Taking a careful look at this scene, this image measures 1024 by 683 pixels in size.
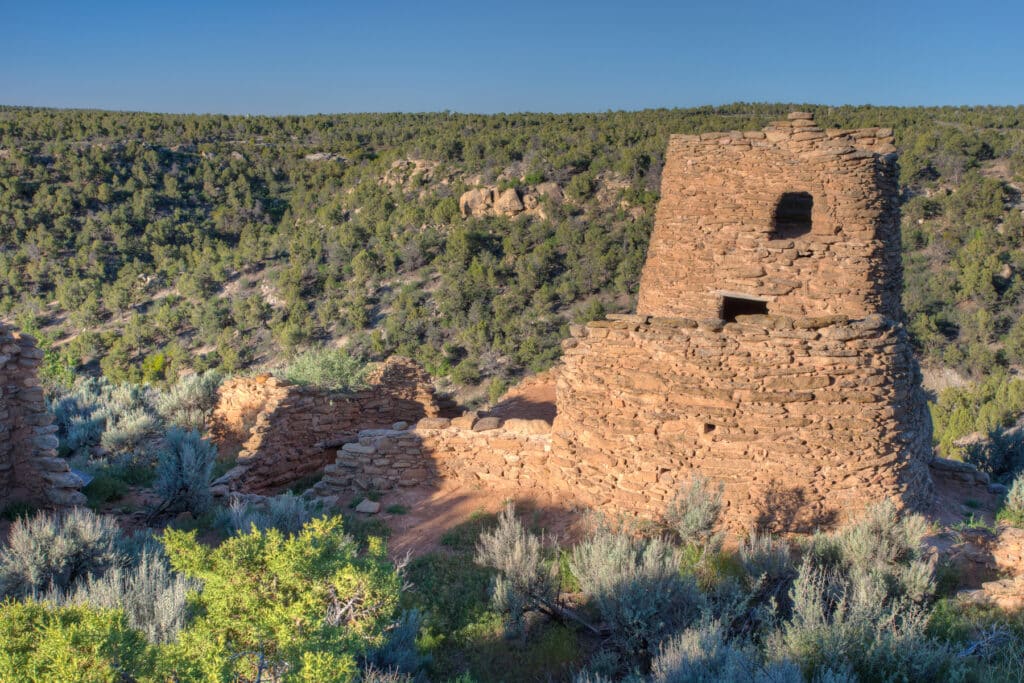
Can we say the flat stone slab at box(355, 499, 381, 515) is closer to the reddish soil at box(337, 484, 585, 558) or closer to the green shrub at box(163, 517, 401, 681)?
the reddish soil at box(337, 484, 585, 558)

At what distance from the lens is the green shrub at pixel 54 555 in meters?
4.68

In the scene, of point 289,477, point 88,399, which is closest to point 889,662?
point 289,477

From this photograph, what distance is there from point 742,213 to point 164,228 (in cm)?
2868

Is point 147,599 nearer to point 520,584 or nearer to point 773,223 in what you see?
point 520,584

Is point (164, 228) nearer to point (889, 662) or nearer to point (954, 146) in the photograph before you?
point (889, 662)

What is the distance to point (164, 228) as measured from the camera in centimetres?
2902

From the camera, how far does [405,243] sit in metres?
27.4

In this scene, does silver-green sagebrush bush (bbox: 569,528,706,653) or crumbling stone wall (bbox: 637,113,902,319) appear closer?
silver-green sagebrush bush (bbox: 569,528,706,653)

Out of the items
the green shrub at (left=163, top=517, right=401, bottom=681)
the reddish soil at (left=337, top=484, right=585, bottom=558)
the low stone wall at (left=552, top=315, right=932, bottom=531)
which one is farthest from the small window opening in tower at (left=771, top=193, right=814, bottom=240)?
the green shrub at (left=163, top=517, right=401, bottom=681)

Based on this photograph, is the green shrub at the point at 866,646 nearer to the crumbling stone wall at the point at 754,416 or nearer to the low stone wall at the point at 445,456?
the crumbling stone wall at the point at 754,416

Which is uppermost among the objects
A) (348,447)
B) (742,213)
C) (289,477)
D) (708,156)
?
(708,156)

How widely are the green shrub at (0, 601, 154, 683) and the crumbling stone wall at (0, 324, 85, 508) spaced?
15.8ft

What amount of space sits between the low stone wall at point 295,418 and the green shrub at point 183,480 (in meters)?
0.58

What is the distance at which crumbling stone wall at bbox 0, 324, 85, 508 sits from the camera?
637 cm
